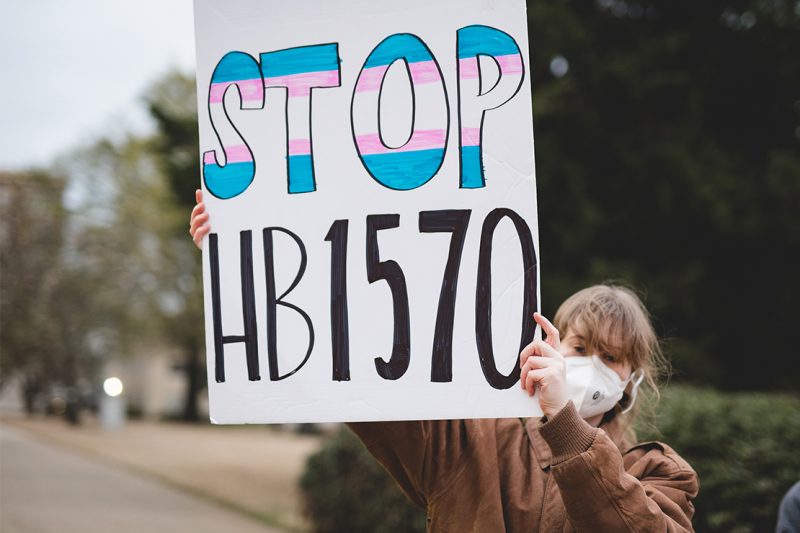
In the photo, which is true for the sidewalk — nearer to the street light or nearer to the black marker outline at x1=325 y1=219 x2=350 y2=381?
the street light

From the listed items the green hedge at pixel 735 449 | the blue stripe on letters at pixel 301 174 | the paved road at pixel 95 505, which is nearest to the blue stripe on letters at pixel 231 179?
the blue stripe on letters at pixel 301 174

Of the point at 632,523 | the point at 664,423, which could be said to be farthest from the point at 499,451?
the point at 664,423

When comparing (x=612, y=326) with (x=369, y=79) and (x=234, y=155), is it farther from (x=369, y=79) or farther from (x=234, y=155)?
(x=234, y=155)

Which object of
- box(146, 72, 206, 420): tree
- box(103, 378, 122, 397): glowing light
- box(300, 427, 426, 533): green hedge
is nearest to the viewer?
box(300, 427, 426, 533): green hedge

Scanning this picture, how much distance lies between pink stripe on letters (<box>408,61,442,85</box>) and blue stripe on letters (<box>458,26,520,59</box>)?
8 cm

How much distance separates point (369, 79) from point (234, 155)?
1.41 ft

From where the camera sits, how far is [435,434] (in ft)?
6.99

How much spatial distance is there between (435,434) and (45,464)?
15.7 meters

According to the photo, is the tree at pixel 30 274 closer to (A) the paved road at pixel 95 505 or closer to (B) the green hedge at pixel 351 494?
(A) the paved road at pixel 95 505

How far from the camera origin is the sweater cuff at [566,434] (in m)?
1.82

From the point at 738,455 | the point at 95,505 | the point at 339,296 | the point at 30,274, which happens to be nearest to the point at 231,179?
the point at 339,296

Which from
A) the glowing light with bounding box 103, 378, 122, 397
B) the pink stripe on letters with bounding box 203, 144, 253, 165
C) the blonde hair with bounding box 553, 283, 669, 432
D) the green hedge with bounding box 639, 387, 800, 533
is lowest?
the glowing light with bounding box 103, 378, 122, 397

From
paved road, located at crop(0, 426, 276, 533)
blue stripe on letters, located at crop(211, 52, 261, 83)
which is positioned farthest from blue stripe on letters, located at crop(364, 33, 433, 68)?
paved road, located at crop(0, 426, 276, 533)

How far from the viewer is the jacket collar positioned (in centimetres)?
208
